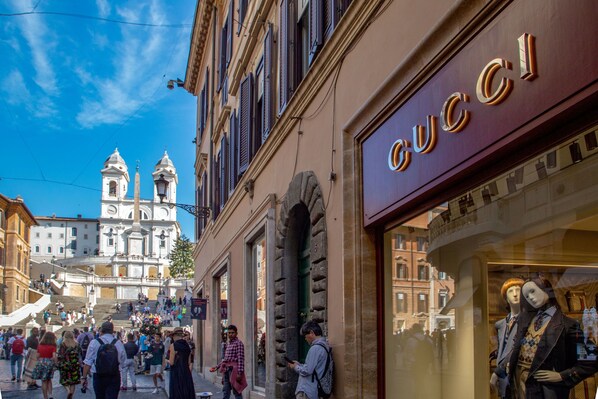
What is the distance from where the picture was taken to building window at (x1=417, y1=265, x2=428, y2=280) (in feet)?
23.2

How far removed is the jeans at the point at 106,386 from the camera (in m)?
11.9

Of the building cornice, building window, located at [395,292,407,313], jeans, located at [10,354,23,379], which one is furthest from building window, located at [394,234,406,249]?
the building cornice

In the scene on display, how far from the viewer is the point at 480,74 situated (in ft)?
17.6

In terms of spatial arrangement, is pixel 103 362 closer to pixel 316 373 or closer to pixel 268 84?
pixel 316 373

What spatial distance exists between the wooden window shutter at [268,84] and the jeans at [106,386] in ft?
15.6

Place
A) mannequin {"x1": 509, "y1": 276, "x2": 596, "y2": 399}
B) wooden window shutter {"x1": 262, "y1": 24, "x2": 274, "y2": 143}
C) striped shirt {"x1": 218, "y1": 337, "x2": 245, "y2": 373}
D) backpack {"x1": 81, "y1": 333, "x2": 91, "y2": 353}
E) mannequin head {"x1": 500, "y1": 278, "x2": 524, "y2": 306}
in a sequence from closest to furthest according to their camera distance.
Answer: mannequin {"x1": 509, "y1": 276, "x2": 596, "y2": 399} < mannequin head {"x1": 500, "y1": 278, "x2": 524, "y2": 306} < striped shirt {"x1": 218, "y1": 337, "x2": 245, "y2": 373} < wooden window shutter {"x1": 262, "y1": 24, "x2": 274, "y2": 143} < backpack {"x1": 81, "y1": 333, "x2": 91, "y2": 353}

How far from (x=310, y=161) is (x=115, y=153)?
141997 mm

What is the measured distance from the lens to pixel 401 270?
7.58m

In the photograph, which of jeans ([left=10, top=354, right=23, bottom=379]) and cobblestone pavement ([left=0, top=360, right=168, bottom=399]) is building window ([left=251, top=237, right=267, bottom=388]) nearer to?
cobblestone pavement ([left=0, top=360, right=168, bottom=399])

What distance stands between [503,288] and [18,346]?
60.8 feet

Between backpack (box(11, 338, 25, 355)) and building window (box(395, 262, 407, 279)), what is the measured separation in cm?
1658

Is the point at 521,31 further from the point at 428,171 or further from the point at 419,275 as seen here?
the point at 419,275

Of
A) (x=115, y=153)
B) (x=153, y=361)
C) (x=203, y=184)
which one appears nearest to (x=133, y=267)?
(x=115, y=153)

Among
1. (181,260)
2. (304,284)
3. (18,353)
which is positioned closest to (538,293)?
(304,284)
